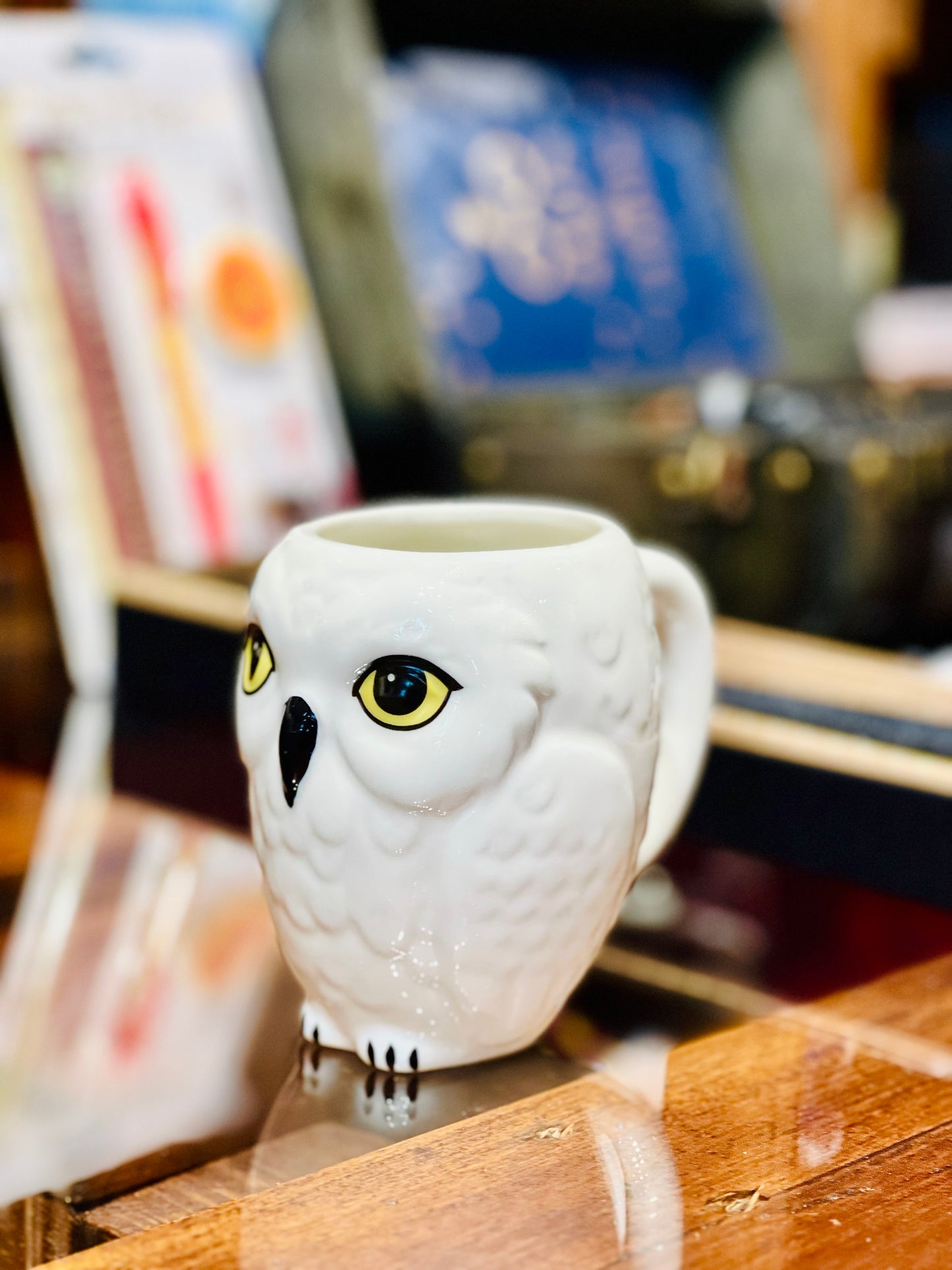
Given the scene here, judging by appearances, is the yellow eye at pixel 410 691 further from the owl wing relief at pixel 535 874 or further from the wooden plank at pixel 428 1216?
the wooden plank at pixel 428 1216

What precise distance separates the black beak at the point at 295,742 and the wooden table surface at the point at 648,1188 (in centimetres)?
14

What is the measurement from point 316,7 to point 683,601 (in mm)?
1058

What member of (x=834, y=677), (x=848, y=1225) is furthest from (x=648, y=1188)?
(x=834, y=677)

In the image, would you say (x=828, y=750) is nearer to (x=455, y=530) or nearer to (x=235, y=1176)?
(x=455, y=530)

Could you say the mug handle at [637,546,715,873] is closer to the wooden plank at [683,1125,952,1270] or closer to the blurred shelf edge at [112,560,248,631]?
the wooden plank at [683,1125,952,1270]

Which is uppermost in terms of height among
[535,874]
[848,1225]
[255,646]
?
[255,646]

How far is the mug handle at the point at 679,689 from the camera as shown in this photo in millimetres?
592

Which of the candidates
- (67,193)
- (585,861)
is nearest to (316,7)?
(67,193)

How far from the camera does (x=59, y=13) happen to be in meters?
1.41

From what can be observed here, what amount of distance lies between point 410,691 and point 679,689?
165mm

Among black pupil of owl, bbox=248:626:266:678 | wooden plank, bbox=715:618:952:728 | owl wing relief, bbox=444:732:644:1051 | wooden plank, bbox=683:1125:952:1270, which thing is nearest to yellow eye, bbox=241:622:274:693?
black pupil of owl, bbox=248:626:266:678

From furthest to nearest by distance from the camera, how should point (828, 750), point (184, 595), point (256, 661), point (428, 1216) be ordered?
point (184, 595)
point (828, 750)
point (256, 661)
point (428, 1216)

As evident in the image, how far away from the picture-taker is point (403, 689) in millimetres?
493

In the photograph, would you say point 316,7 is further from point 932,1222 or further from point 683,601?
point 932,1222
